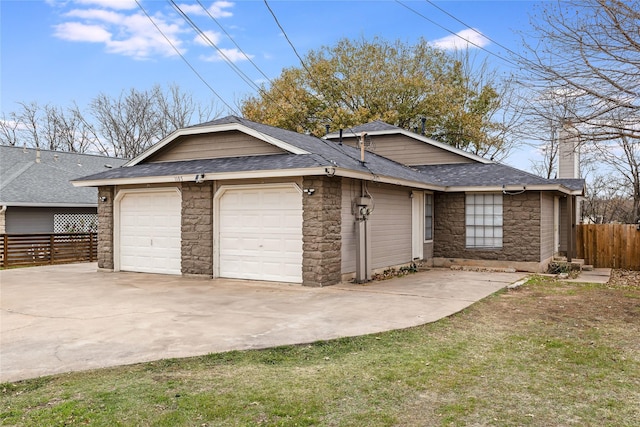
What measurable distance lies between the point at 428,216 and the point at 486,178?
194cm

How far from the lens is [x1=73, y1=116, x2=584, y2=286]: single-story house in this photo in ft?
34.4

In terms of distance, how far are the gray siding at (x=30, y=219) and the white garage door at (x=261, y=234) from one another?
10119 mm

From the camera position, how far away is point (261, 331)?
6.44 m

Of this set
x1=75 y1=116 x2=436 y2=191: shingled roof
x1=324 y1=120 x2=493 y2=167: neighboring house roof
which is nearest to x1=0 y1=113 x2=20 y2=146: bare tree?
x1=75 y1=116 x2=436 y2=191: shingled roof

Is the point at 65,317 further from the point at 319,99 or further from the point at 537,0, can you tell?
the point at 319,99

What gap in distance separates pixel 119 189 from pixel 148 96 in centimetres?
2355

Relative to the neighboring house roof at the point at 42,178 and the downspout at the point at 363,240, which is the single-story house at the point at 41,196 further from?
the downspout at the point at 363,240

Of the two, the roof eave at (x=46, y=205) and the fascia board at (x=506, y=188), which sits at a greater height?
the fascia board at (x=506, y=188)

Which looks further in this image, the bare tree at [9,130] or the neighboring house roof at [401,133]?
the bare tree at [9,130]

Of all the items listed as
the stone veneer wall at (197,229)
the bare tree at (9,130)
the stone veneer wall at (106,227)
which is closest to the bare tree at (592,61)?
the stone veneer wall at (197,229)

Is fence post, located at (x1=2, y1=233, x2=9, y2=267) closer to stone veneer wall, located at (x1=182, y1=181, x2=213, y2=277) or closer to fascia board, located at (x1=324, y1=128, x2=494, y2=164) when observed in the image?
stone veneer wall, located at (x1=182, y1=181, x2=213, y2=277)

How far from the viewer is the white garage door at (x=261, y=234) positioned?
10.6 meters

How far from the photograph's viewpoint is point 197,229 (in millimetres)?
11711

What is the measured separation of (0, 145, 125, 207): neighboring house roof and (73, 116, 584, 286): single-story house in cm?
600
